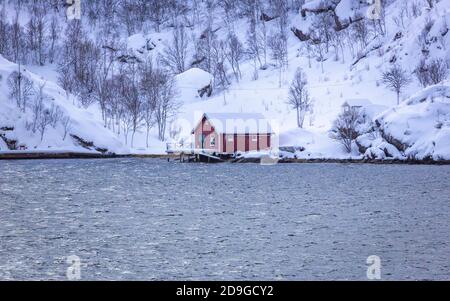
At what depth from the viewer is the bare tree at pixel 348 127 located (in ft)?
267

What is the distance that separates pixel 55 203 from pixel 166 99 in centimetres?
7394

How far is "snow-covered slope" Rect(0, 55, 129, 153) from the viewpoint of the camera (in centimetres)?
8806

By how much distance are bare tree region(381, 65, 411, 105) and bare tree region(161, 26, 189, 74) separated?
5805cm

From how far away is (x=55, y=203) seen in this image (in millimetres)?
36188

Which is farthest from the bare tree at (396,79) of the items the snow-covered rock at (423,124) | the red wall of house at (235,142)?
the red wall of house at (235,142)

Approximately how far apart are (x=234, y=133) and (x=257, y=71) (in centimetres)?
4804

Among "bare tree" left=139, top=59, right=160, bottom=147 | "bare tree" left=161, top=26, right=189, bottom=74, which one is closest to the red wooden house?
"bare tree" left=139, top=59, right=160, bottom=147

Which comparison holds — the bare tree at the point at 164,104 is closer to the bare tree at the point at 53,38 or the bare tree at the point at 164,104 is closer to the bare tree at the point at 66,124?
the bare tree at the point at 66,124

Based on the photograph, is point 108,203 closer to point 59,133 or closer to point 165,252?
point 165,252

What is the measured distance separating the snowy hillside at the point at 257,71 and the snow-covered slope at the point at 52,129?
209mm

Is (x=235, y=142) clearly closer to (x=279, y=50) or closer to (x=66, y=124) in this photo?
(x=66, y=124)

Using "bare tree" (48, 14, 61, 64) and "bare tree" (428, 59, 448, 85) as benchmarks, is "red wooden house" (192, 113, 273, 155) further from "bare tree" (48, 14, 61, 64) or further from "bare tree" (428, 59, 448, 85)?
"bare tree" (48, 14, 61, 64)

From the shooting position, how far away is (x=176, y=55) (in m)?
146
